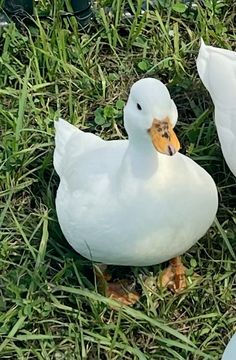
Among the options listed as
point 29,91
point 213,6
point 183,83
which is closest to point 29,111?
point 29,91

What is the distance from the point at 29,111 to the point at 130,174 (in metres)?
0.76

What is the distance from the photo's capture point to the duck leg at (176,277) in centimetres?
271

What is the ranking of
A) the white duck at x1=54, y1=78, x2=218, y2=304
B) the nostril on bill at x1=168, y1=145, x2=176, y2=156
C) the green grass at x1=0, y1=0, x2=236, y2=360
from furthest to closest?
the green grass at x1=0, y1=0, x2=236, y2=360 < the white duck at x1=54, y1=78, x2=218, y2=304 < the nostril on bill at x1=168, y1=145, x2=176, y2=156

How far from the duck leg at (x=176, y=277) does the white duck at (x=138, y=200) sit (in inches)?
6.5

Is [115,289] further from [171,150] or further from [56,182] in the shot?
[171,150]

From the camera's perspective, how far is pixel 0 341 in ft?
8.58

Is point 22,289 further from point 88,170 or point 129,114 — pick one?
point 129,114

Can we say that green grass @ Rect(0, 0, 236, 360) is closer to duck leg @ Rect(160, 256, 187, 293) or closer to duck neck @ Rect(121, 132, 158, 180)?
duck leg @ Rect(160, 256, 187, 293)

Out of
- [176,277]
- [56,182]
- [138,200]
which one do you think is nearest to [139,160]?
[138,200]

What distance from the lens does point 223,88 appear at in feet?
9.24

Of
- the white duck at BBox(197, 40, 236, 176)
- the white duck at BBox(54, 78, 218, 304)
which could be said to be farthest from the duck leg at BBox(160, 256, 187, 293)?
the white duck at BBox(197, 40, 236, 176)

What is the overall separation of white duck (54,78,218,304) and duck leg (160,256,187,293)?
0.54 feet

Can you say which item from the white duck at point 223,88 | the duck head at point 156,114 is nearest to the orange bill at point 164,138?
the duck head at point 156,114

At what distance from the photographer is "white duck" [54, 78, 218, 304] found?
2371mm
